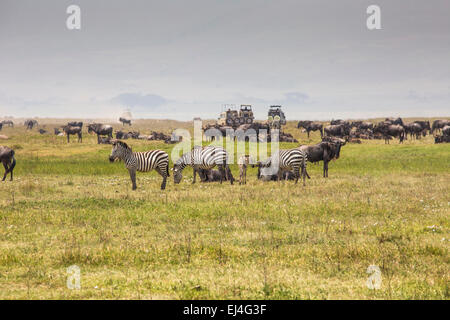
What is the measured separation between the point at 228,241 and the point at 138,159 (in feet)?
39.2

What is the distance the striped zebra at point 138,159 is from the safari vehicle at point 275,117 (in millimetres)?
45088

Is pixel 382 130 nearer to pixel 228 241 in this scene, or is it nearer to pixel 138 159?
pixel 138 159

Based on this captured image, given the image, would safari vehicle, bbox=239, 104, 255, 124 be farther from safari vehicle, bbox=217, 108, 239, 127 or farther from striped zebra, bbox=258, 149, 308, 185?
striped zebra, bbox=258, 149, 308, 185

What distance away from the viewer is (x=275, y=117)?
67.7 m

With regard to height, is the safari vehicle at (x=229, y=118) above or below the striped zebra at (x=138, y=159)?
above

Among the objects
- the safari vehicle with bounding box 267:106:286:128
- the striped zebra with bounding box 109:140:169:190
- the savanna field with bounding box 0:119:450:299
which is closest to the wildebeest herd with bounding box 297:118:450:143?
the safari vehicle with bounding box 267:106:286:128

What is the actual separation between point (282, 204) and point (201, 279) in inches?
331

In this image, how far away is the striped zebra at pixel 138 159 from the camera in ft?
69.7

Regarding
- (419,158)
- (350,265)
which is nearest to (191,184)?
(350,265)

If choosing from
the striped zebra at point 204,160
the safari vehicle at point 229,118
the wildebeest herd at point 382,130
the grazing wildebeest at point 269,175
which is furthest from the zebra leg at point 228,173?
the safari vehicle at point 229,118

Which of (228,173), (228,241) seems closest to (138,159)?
(228,173)

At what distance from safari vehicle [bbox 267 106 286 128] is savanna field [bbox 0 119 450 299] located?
4486 cm

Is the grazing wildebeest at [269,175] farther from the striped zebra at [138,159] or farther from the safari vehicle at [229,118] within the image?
the safari vehicle at [229,118]

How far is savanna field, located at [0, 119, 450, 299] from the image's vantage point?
7625 millimetres
